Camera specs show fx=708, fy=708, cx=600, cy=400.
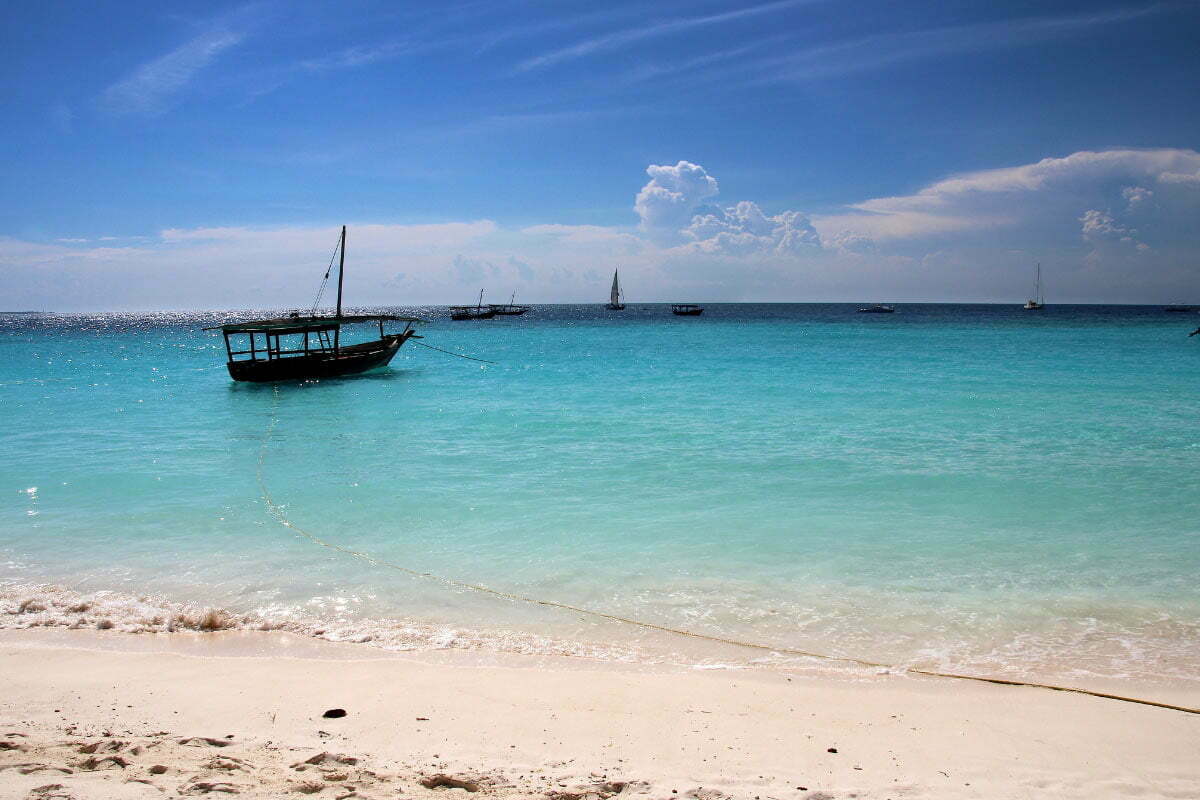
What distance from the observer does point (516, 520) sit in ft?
29.1

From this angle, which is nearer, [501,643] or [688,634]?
[501,643]

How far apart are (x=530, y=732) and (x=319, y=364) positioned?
25.5m

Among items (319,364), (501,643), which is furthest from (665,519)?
(319,364)

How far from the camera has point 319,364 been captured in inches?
1067

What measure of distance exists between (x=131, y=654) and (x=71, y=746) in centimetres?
176

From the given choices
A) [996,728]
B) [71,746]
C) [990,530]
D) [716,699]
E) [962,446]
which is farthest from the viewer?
[962,446]

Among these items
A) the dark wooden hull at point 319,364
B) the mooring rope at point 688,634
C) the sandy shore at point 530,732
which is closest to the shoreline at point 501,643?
the mooring rope at point 688,634

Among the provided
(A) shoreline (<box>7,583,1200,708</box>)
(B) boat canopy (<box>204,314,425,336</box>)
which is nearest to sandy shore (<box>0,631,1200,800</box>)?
(A) shoreline (<box>7,583,1200,708</box>)

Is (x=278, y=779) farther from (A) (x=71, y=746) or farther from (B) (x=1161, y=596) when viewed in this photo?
(B) (x=1161, y=596)

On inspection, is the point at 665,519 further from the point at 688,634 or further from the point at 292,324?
the point at 292,324

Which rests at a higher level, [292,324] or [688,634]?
[292,324]

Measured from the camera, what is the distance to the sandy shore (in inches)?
131

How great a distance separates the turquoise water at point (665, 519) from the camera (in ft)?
19.1

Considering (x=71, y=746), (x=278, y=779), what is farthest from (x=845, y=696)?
(x=71, y=746)
